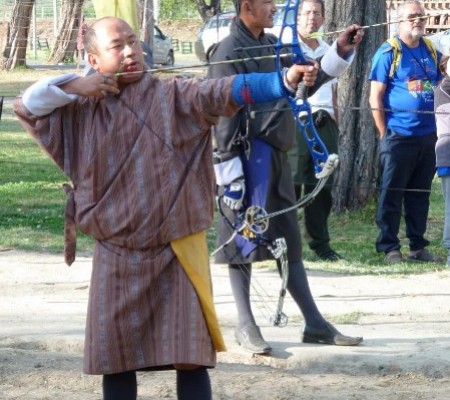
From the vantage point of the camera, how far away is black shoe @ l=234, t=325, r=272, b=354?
5.68 meters

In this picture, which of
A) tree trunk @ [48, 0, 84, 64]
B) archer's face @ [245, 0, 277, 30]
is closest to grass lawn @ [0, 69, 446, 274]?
archer's face @ [245, 0, 277, 30]

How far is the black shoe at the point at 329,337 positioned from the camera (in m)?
5.75

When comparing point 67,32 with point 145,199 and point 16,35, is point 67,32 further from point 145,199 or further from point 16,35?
point 145,199

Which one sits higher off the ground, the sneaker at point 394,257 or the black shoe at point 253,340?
the black shoe at point 253,340

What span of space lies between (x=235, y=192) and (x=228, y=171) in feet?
0.36

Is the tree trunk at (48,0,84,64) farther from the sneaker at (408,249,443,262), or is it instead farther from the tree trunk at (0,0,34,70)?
the sneaker at (408,249,443,262)

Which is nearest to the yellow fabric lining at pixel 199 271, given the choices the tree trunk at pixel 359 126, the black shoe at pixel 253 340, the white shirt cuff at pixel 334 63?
the white shirt cuff at pixel 334 63

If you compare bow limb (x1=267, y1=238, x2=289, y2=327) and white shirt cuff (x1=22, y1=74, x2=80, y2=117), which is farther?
bow limb (x1=267, y1=238, x2=289, y2=327)

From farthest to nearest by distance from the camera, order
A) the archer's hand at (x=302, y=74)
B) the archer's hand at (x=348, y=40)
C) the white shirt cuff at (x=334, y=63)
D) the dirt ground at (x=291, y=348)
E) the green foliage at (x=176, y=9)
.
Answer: the green foliage at (x=176, y=9) → the dirt ground at (x=291, y=348) → the white shirt cuff at (x=334, y=63) → the archer's hand at (x=348, y=40) → the archer's hand at (x=302, y=74)

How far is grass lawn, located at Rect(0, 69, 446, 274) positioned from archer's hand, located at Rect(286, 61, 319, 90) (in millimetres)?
4237

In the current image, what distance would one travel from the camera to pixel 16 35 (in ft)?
95.6

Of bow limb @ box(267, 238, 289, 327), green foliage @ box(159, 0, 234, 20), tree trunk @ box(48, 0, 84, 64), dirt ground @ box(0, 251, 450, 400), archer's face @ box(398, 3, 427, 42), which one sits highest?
green foliage @ box(159, 0, 234, 20)

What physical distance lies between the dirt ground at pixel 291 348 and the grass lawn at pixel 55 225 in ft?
2.28

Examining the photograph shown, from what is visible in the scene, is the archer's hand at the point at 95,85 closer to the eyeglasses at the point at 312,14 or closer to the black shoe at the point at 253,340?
the black shoe at the point at 253,340
